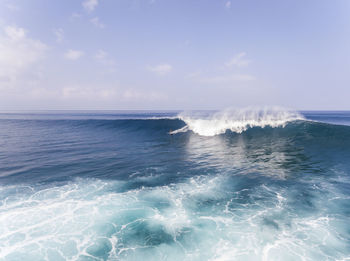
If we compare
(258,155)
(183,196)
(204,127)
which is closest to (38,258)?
(183,196)

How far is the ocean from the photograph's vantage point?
555 cm

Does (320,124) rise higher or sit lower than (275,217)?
higher

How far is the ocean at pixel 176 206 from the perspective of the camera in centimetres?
555

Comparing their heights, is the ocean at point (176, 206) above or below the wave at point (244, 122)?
below

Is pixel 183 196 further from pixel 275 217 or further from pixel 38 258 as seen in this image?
pixel 38 258

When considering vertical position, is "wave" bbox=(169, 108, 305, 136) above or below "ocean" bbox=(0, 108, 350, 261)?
above

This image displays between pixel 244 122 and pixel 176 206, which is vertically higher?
pixel 244 122

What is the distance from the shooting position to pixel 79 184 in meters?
10.2

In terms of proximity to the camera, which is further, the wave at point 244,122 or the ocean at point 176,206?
the wave at point 244,122

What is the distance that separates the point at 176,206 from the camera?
7934mm

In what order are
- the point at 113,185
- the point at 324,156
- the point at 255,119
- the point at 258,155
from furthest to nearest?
1. the point at 255,119
2. the point at 258,155
3. the point at 324,156
4. the point at 113,185

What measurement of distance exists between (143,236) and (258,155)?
13248 millimetres

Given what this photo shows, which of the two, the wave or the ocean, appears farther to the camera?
the wave

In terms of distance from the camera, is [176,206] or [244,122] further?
[244,122]
